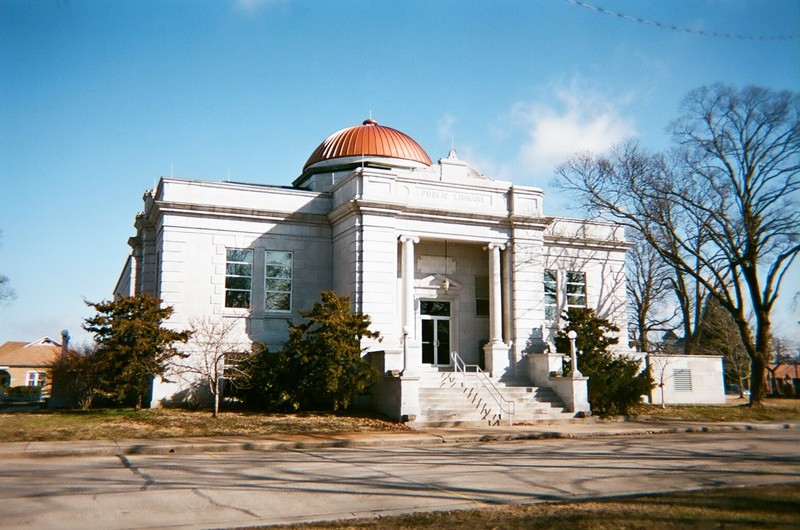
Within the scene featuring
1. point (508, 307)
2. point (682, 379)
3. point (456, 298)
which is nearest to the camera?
point (508, 307)

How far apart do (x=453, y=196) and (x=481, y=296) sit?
4687mm

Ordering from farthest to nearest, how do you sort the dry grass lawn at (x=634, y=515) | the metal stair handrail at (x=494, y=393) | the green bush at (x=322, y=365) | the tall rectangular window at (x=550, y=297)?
the tall rectangular window at (x=550, y=297), the metal stair handrail at (x=494, y=393), the green bush at (x=322, y=365), the dry grass lawn at (x=634, y=515)

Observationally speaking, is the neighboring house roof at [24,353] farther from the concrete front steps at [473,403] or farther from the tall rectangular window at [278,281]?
the concrete front steps at [473,403]

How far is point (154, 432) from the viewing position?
1820 centimetres

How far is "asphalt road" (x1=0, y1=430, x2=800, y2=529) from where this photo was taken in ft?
28.3

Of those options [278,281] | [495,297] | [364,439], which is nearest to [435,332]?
[495,297]

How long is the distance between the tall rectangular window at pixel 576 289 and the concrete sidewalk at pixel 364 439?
9.47 metres

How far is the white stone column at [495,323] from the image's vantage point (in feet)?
87.2

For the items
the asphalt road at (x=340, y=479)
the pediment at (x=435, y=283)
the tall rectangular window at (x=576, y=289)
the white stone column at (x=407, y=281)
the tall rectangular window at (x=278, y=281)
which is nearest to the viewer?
the asphalt road at (x=340, y=479)

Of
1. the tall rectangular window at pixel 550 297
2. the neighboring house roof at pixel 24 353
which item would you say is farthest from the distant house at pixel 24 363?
the tall rectangular window at pixel 550 297

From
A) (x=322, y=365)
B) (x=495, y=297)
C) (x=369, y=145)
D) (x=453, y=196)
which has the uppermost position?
(x=369, y=145)

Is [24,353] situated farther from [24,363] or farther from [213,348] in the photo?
[213,348]

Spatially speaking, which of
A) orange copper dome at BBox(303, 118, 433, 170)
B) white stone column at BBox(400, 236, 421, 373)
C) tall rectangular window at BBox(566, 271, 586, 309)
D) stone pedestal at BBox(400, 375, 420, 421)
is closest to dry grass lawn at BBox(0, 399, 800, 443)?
stone pedestal at BBox(400, 375, 420, 421)

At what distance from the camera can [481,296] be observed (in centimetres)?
2962
